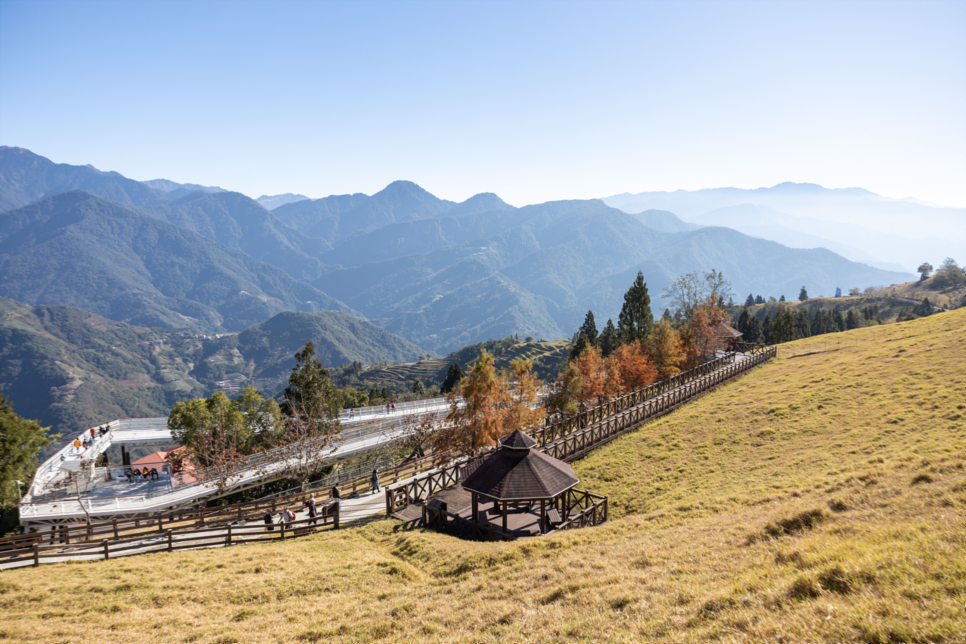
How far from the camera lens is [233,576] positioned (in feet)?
45.1

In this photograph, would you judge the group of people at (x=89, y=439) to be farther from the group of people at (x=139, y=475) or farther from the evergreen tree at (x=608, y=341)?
the evergreen tree at (x=608, y=341)

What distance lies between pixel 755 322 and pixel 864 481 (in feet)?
304

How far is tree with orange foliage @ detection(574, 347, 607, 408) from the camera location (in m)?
40.0

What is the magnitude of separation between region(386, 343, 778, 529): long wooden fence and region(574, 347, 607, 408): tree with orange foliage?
4512 mm

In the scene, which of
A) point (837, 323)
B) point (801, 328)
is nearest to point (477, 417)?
point (801, 328)

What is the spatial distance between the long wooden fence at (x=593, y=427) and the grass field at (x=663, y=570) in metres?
2.74

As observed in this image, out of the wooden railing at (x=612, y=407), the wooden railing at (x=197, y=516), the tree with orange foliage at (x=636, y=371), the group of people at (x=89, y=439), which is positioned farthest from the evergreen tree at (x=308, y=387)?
the tree with orange foliage at (x=636, y=371)

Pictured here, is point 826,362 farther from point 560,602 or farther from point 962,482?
point 560,602

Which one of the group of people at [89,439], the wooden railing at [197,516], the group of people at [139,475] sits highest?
the group of people at [89,439]

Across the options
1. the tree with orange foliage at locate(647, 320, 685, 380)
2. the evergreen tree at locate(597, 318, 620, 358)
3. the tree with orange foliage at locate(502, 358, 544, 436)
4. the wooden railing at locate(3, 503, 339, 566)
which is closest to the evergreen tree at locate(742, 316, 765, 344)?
the evergreen tree at locate(597, 318, 620, 358)

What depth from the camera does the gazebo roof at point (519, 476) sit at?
15.9 m

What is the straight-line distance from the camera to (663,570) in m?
9.87

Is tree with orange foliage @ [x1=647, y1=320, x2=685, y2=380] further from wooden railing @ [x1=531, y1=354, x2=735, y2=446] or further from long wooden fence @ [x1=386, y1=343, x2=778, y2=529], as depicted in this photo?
long wooden fence @ [x1=386, y1=343, x2=778, y2=529]

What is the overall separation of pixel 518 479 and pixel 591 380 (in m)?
26.2
